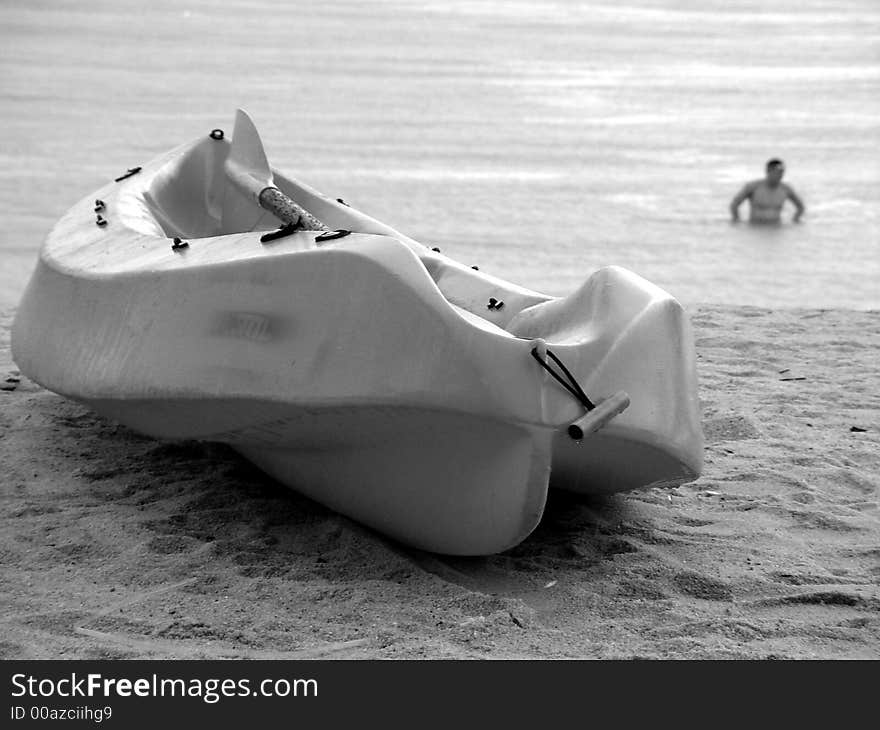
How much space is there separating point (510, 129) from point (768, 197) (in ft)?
11.6

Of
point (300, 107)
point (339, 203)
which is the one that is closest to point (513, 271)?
point (339, 203)

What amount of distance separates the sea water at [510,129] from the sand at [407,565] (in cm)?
295

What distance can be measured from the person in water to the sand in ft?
15.3

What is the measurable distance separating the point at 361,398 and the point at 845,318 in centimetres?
382

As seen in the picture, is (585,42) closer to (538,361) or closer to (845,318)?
(845,318)

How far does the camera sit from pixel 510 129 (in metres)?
11.8

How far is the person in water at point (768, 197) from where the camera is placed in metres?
8.85

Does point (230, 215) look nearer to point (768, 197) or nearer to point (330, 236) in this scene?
point (330, 236)

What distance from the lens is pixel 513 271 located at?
7.35 meters

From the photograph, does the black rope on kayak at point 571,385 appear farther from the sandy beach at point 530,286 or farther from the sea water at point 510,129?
the sea water at point 510,129

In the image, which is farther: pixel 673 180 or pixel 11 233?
pixel 673 180

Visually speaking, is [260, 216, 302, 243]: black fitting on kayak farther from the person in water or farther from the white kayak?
the person in water

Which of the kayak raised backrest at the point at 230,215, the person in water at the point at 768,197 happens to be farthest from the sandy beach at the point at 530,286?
the kayak raised backrest at the point at 230,215
